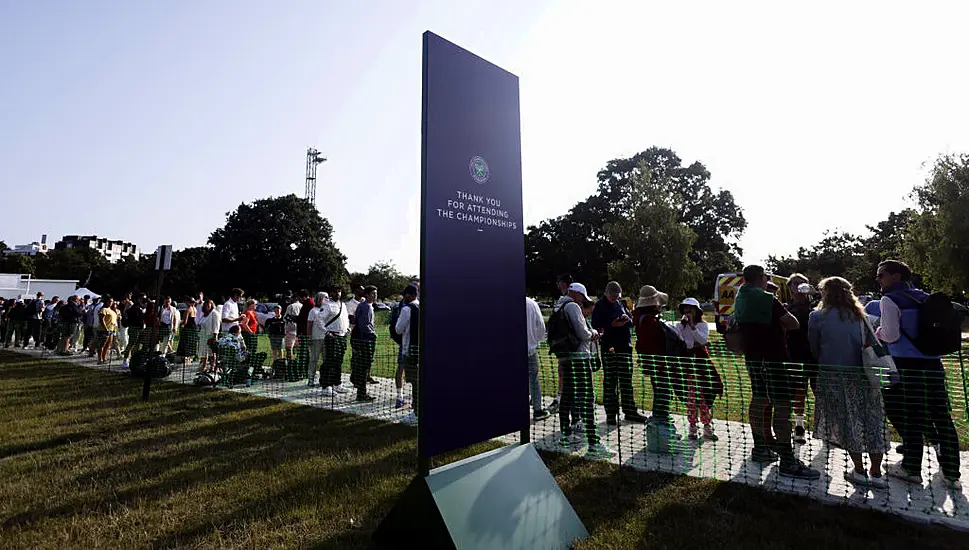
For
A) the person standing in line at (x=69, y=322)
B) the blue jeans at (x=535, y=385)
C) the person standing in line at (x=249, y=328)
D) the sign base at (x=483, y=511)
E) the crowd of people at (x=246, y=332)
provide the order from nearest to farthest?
the sign base at (x=483, y=511)
the blue jeans at (x=535, y=385)
the crowd of people at (x=246, y=332)
the person standing in line at (x=249, y=328)
the person standing in line at (x=69, y=322)

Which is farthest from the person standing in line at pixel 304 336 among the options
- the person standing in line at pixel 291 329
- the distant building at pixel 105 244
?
the distant building at pixel 105 244

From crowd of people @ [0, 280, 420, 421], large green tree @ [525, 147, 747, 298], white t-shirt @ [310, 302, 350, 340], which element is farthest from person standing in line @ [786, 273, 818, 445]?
large green tree @ [525, 147, 747, 298]

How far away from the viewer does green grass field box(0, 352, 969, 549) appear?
11.4 ft

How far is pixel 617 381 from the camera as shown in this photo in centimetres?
657

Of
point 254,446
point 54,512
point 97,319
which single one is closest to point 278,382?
point 254,446

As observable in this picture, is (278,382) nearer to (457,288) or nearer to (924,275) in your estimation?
(457,288)

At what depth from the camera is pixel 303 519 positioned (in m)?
3.80

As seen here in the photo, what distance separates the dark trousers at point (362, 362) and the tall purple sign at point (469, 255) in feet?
16.7

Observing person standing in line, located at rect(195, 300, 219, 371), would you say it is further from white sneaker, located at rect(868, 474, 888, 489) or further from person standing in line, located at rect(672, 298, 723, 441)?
white sneaker, located at rect(868, 474, 888, 489)

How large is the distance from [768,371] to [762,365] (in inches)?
3.1

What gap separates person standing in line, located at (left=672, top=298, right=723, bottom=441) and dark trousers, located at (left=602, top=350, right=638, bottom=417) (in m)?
0.70

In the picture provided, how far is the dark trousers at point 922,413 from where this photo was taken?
435 cm

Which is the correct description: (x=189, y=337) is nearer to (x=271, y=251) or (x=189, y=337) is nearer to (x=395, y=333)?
(x=395, y=333)

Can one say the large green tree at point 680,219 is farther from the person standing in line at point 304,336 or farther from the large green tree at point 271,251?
the person standing in line at point 304,336
